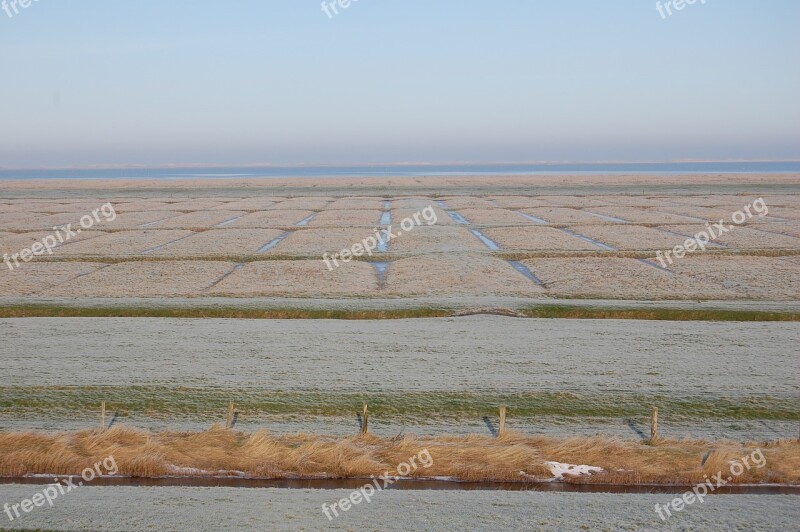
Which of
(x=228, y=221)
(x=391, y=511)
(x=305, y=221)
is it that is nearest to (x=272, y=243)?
(x=305, y=221)

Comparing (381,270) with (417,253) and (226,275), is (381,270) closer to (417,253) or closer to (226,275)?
(417,253)

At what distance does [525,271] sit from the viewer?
50.0m

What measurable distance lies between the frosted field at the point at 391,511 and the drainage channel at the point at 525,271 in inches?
1074

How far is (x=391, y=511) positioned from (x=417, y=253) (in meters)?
39.6

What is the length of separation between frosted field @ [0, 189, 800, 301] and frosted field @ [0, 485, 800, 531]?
2231 cm

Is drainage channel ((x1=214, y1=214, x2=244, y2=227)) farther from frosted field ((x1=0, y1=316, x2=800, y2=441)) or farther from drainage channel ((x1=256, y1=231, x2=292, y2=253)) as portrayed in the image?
frosted field ((x1=0, y1=316, x2=800, y2=441))

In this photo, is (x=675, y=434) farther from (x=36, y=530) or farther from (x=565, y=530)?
(x=36, y=530)

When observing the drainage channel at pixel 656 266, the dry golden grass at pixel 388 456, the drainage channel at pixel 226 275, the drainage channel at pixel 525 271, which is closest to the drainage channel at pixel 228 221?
the drainage channel at pixel 226 275

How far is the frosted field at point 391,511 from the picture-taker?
16.9 m

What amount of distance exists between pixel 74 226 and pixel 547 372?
226 ft

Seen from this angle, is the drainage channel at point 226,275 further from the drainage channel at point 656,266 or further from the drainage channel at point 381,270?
the drainage channel at point 656,266

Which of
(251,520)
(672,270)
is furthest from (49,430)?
(672,270)

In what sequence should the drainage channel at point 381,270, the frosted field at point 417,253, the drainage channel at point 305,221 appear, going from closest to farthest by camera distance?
the frosted field at point 417,253, the drainage channel at point 381,270, the drainage channel at point 305,221

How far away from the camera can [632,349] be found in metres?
30.0
